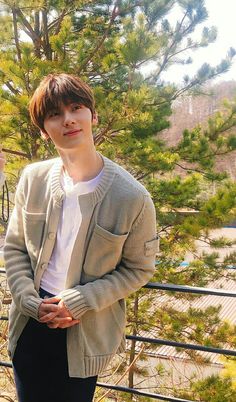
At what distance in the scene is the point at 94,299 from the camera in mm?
1073

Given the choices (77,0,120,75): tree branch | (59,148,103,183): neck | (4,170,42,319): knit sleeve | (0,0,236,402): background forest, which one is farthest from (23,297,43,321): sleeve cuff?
(77,0,120,75): tree branch

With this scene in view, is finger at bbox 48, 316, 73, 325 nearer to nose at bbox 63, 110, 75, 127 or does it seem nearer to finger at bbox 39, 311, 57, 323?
finger at bbox 39, 311, 57, 323

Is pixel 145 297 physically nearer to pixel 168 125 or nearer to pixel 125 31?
pixel 168 125

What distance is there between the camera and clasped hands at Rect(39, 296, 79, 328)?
1081 millimetres

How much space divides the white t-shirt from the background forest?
3.95m

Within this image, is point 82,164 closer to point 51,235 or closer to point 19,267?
point 51,235

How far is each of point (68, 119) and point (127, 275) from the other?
0.43m

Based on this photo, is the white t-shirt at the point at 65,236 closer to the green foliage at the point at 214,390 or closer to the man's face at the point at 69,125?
the man's face at the point at 69,125

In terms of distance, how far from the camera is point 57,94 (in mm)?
1067

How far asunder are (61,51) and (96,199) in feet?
15.3

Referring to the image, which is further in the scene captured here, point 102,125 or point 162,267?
point 162,267

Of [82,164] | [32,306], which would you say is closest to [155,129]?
[82,164]

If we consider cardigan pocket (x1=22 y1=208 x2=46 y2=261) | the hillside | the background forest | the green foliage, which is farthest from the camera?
the hillside

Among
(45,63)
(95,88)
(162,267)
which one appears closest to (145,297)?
(162,267)
